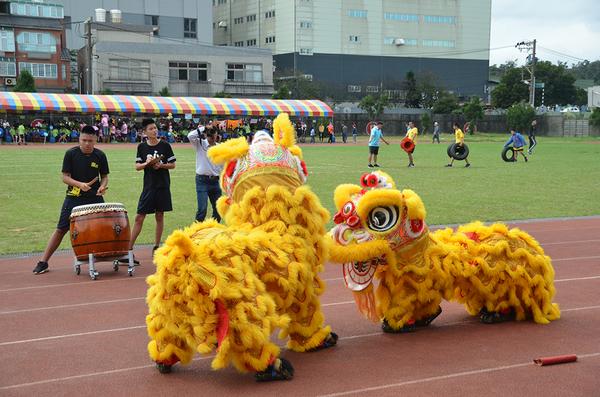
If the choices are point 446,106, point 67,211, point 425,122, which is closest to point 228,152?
point 67,211

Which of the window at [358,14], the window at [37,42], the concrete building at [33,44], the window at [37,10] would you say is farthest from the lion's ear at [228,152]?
the window at [358,14]

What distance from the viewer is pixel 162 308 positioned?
379 centimetres

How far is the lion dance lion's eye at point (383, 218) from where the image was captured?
4.69 metres

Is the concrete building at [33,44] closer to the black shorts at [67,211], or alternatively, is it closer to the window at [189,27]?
the window at [189,27]

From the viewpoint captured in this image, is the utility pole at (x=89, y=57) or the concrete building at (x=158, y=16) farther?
the concrete building at (x=158, y=16)

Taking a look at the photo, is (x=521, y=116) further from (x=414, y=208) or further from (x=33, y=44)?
(x=414, y=208)

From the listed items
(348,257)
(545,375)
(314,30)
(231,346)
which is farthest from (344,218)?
(314,30)

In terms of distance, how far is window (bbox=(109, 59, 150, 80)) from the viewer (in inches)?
2286

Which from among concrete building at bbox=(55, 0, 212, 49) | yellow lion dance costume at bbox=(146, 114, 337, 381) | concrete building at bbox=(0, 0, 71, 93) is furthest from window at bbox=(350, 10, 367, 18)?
yellow lion dance costume at bbox=(146, 114, 337, 381)

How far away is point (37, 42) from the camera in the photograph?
59.5 m

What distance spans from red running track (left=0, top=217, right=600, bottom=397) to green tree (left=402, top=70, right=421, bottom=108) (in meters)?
68.7

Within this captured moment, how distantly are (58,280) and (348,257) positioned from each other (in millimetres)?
4212

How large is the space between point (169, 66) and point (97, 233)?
57.1m

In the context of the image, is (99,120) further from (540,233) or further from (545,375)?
(545,375)
